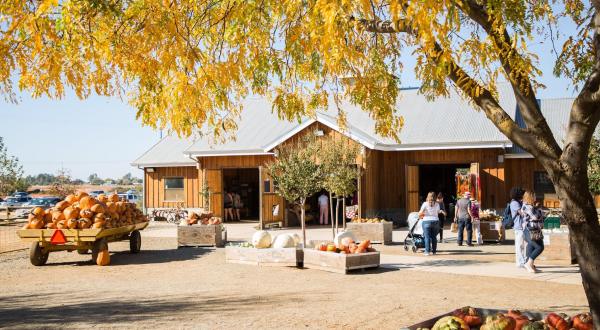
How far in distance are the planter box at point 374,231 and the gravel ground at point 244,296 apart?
536 cm

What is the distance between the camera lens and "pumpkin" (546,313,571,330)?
618 centimetres

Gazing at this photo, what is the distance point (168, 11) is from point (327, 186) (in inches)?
455

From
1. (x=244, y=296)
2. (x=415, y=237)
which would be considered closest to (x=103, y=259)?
(x=244, y=296)

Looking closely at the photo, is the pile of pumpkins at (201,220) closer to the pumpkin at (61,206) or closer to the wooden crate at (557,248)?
the pumpkin at (61,206)

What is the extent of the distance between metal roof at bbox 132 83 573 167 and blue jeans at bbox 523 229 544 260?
32.0ft

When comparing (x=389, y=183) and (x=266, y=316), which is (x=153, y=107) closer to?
(x=266, y=316)

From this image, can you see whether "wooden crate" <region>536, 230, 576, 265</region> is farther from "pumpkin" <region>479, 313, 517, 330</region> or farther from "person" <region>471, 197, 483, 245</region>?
"pumpkin" <region>479, 313, 517, 330</region>

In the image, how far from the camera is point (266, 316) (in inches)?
356

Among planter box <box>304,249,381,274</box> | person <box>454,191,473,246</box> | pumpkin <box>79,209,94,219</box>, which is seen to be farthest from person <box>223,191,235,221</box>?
planter box <box>304,249,381,274</box>

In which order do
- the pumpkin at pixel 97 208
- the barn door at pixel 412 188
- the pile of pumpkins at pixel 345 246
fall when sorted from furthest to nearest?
1. the barn door at pixel 412 188
2. the pumpkin at pixel 97 208
3. the pile of pumpkins at pixel 345 246

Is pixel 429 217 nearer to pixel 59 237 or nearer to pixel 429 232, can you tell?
pixel 429 232

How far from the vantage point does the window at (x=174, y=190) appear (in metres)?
31.8

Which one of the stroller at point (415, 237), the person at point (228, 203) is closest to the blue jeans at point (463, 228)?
the stroller at point (415, 237)

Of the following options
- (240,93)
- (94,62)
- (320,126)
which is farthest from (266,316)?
(320,126)
